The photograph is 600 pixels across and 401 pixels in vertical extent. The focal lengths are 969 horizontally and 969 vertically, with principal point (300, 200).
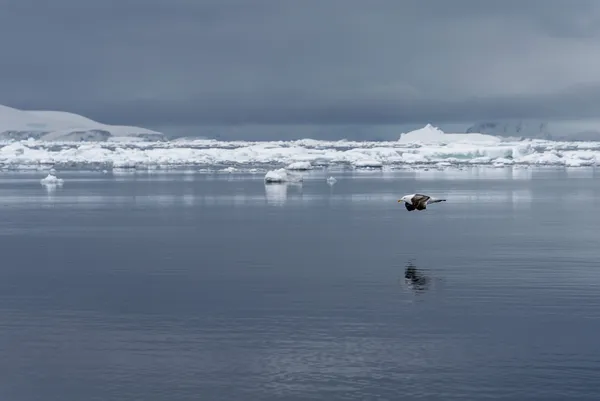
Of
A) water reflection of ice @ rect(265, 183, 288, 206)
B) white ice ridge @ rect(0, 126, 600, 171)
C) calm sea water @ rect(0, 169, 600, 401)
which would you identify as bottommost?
calm sea water @ rect(0, 169, 600, 401)

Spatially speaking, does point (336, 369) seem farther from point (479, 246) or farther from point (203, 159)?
point (203, 159)

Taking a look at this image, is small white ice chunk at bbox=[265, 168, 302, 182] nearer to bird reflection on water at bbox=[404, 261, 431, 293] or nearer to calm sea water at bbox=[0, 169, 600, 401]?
calm sea water at bbox=[0, 169, 600, 401]

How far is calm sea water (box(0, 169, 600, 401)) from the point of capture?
1326 cm

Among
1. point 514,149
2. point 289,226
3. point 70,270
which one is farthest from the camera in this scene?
point 514,149

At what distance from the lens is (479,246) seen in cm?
2923

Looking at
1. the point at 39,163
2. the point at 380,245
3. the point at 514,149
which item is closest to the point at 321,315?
the point at 380,245

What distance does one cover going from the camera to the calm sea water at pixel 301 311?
13.3 meters

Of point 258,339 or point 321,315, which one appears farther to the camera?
point 321,315

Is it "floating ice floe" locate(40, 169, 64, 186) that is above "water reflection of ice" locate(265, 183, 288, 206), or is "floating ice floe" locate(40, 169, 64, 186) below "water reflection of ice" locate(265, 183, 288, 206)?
above

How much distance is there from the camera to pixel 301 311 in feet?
59.8

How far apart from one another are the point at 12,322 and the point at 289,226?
1986 centimetres

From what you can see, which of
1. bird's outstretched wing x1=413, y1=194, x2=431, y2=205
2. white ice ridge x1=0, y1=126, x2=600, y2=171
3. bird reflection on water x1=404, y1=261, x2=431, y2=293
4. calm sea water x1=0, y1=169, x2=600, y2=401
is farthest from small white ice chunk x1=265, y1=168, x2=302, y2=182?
bird reflection on water x1=404, y1=261, x2=431, y2=293

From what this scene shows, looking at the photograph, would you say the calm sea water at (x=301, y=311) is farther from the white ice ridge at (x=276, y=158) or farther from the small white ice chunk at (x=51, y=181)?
the white ice ridge at (x=276, y=158)

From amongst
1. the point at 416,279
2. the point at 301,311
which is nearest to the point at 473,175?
the point at 416,279
